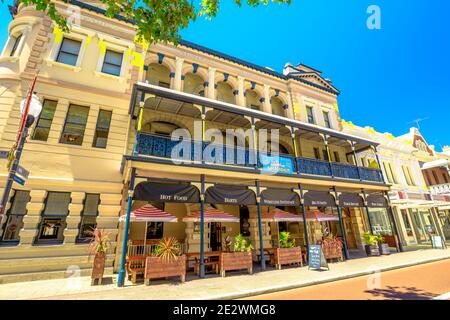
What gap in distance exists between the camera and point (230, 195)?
10055mm

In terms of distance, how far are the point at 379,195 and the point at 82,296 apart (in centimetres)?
1728

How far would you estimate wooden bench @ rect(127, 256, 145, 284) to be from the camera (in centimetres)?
755

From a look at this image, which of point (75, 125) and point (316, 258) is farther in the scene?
point (75, 125)

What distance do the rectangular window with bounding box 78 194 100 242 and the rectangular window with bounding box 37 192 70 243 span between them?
2.15ft

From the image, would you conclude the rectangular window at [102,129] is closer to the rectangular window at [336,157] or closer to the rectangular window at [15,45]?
the rectangular window at [15,45]

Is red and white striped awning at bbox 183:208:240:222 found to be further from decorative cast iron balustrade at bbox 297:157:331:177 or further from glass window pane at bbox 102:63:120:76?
glass window pane at bbox 102:63:120:76

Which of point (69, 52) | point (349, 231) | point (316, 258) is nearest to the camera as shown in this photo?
point (316, 258)

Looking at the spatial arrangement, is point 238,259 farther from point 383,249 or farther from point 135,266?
point 383,249

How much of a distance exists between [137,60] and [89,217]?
892 centimetres

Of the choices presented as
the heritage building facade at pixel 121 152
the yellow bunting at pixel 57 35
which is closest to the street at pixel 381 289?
the heritage building facade at pixel 121 152

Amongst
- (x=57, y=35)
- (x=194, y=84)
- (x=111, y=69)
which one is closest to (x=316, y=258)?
(x=194, y=84)

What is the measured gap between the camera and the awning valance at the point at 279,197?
36.0ft
